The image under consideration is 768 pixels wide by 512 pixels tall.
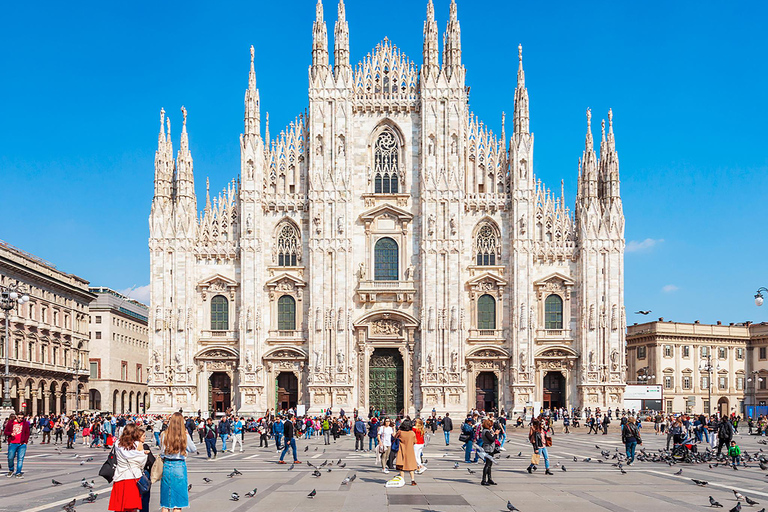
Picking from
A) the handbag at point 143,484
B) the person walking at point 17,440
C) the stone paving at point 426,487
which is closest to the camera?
the handbag at point 143,484

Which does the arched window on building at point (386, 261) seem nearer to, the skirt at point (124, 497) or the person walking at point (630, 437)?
the person walking at point (630, 437)

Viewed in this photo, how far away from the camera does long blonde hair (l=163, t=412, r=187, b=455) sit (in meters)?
13.5

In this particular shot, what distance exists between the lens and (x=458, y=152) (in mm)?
60469

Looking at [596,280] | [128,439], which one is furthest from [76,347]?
[128,439]

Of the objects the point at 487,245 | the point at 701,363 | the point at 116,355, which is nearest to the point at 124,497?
the point at 487,245

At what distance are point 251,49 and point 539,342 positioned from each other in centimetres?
2743

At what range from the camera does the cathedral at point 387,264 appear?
195 feet

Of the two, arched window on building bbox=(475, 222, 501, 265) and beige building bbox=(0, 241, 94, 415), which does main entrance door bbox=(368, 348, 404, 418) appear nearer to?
arched window on building bbox=(475, 222, 501, 265)

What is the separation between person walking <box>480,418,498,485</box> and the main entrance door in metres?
37.2

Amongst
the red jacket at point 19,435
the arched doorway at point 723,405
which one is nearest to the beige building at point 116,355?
the arched doorway at point 723,405

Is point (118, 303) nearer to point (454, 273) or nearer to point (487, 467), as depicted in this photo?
point (454, 273)

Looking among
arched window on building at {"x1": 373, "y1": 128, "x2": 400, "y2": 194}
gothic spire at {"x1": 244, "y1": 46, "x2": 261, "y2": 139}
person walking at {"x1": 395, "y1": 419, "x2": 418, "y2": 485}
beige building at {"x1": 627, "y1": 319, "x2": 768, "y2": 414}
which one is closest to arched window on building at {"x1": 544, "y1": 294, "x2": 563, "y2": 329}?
arched window on building at {"x1": 373, "y1": 128, "x2": 400, "y2": 194}

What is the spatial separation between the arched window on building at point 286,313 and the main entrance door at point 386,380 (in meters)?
5.83

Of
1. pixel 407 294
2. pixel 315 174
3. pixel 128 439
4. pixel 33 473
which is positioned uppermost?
pixel 315 174
